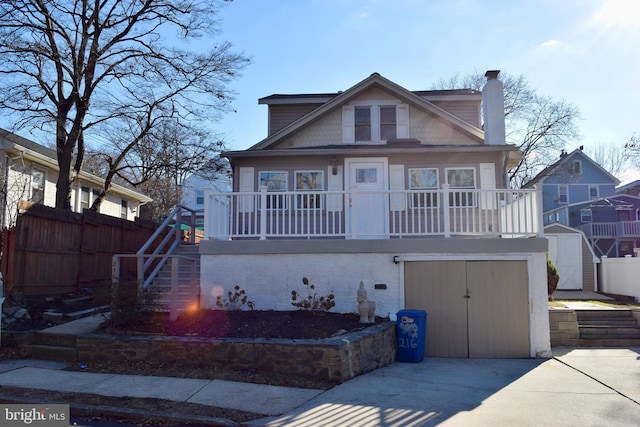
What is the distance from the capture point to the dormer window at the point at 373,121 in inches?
561

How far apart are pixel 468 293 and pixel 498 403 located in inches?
132

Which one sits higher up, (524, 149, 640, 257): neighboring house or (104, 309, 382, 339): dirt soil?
(524, 149, 640, 257): neighboring house

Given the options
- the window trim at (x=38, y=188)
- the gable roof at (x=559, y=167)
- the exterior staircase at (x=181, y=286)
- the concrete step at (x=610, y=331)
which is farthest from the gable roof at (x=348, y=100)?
the gable roof at (x=559, y=167)

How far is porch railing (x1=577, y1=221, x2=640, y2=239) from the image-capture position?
25.4 meters

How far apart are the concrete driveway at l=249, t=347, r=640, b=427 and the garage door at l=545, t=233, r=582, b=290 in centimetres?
964

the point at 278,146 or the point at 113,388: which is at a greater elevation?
the point at 278,146

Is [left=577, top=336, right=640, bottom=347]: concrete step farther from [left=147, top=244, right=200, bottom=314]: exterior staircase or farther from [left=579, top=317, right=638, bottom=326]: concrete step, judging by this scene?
[left=147, top=244, right=200, bottom=314]: exterior staircase

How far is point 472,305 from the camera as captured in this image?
29.5 feet

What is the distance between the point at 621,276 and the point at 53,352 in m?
16.0

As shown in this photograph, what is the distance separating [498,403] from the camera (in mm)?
5832

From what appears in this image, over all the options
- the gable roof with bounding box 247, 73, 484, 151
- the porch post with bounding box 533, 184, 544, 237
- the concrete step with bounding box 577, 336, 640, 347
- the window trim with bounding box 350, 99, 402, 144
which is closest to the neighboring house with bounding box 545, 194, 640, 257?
the gable roof with bounding box 247, 73, 484, 151

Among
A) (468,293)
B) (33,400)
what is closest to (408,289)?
(468,293)

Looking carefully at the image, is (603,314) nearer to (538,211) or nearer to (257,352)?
(538,211)

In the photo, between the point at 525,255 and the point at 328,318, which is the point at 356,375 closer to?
the point at 328,318
